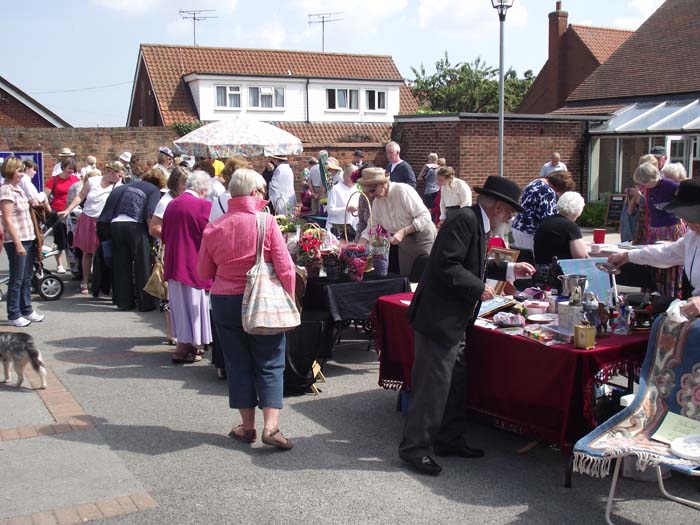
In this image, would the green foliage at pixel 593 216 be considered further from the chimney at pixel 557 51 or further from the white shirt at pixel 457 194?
the chimney at pixel 557 51

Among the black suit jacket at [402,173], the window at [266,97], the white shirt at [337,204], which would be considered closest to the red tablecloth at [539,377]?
the white shirt at [337,204]

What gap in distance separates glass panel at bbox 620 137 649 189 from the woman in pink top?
Result: 19.1 m

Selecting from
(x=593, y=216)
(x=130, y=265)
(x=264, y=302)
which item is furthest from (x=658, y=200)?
(x=593, y=216)

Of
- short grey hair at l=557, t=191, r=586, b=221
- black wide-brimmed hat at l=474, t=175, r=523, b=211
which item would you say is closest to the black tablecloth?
short grey hair at l=557, t=191, r=586, b=221

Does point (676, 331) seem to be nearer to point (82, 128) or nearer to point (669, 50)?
point (82, 128)

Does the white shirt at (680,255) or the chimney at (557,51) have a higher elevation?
the chimney at (557,51)

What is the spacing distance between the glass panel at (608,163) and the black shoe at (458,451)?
60.6 ft

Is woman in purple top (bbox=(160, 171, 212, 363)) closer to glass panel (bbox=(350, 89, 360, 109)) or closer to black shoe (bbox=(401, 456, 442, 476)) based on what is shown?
black shoe (bbox=(401, 456, 442, 476))

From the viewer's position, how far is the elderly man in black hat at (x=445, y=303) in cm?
456

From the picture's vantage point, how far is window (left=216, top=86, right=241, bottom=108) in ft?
130

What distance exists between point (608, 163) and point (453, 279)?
18998 mm

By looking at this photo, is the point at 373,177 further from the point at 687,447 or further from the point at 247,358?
the point at 687,447

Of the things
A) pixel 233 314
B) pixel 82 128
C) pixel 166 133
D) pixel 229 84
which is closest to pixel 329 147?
pixel 166 133

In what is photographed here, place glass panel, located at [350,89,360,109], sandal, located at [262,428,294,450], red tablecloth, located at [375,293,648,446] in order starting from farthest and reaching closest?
1. glass panel, located at [350,89,360,109]
2. sandal, located at [262,428,294,450]
3. red tablecloth, located at [375,293,648,446]
